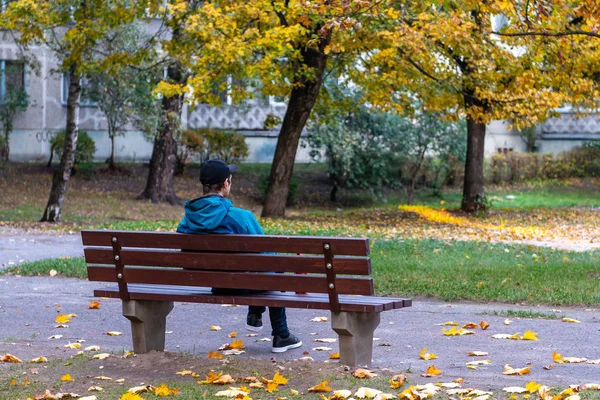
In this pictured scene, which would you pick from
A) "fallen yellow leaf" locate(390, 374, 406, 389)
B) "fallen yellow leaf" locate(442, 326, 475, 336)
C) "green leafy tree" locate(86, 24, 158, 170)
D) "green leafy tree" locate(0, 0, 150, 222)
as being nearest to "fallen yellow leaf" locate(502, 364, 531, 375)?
"fallen yellow leaf" locate(390, 374, 406, 389)

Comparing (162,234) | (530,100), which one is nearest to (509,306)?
(162,234)

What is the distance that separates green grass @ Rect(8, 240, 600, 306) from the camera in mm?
9820

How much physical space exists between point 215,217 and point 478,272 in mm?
5657

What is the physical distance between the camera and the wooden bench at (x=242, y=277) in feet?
19.4

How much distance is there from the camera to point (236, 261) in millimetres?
6234

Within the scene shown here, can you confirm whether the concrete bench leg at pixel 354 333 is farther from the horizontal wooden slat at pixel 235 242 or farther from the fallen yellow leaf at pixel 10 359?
the fallen yellow leaf at pixel 10 359

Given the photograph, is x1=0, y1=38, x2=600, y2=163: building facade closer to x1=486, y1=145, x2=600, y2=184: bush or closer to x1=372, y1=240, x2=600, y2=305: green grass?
x1=486, y1=145, x2=600, y2=184: bush

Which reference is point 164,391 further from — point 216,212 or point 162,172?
point 162,172

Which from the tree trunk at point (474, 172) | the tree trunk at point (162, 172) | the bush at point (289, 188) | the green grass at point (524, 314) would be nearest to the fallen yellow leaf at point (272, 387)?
the green grass at point (524, 314)

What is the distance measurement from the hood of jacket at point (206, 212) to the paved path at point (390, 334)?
991 millimetres

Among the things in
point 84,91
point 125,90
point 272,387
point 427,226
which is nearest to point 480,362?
point 272,387

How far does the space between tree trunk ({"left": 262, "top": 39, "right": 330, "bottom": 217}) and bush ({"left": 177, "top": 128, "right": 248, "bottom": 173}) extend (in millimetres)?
9246

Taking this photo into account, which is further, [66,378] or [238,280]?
[238,280]

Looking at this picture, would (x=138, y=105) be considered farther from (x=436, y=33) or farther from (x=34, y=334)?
(x=34, y=334)
